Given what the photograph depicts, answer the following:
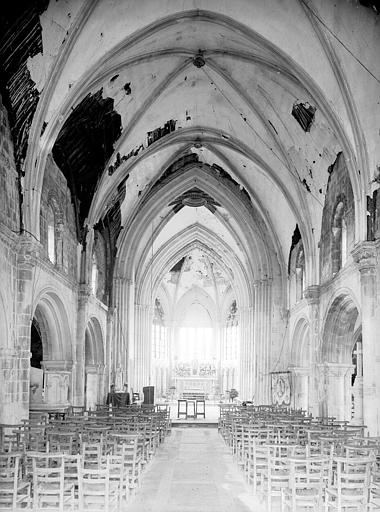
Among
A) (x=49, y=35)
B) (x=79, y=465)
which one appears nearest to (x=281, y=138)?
(x=49, y=35)

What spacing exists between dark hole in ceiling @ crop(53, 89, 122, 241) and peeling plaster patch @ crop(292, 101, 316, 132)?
603cm

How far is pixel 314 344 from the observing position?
79.4ft

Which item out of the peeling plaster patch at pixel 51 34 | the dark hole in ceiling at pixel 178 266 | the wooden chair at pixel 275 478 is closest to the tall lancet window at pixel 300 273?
the peeling plaster patch at pixel 51 34

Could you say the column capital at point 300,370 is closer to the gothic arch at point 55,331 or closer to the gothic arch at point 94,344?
the gothic arch at point 94,344

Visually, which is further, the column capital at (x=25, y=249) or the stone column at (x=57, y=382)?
the stone column at (x=57, y=382)

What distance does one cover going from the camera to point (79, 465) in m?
9.37

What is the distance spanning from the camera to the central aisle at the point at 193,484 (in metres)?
11.8

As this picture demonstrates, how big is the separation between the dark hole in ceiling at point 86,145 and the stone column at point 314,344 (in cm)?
880

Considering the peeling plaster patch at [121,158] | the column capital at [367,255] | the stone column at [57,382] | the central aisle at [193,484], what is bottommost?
the central aisle at [193,484]

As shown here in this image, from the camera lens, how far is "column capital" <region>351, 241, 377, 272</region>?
1762cm

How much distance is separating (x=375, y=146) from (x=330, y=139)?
11.5 feet

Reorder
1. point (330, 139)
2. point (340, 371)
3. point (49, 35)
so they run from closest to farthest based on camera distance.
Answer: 1. point (49, 35)
2. point (330, 139)
3. point (340, 371)

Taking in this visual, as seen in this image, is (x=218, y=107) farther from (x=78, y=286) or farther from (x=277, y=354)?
(x=277, y=354)

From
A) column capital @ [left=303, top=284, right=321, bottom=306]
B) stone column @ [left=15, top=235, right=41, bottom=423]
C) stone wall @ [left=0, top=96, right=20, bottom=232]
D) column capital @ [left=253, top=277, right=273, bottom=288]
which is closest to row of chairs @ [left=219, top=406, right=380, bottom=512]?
column capital @ [left=303, top=284, right=321, bottom=306]
